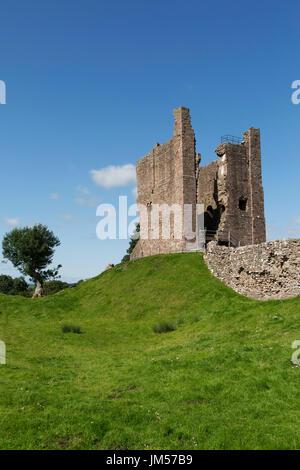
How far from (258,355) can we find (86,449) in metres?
6.33

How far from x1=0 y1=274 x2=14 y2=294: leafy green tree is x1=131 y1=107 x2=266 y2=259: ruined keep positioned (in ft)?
132

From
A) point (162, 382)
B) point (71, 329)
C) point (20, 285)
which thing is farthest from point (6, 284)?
point (162, 382)

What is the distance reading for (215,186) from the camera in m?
40.5

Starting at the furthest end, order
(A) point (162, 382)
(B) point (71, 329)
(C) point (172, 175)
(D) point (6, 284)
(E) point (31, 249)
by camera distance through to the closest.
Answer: (D) point (6, 284)
(E) point (31, 249)
(C) point (172, 175)
(B) point (71, 329)
(A) point (162, 382)

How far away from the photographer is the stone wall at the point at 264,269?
1967 centimetres

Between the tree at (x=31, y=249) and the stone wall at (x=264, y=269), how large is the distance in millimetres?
29041

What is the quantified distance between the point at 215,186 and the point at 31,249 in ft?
78.4

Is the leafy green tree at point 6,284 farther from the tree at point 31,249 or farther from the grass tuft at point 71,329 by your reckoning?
the grass tuft at point 71,329

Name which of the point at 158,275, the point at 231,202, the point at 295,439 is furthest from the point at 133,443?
the point at 231,202

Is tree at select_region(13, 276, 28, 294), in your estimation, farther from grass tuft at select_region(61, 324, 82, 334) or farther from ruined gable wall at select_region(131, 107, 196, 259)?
grass tuft at select_region(61, 324, 82, 334)

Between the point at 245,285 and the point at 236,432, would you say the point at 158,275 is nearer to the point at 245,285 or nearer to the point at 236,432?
the point at 245,285

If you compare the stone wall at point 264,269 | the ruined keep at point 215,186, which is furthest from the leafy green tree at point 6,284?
the stone wall at point 264,269

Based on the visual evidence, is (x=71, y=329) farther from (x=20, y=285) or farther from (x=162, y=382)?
(x=20, y=285)

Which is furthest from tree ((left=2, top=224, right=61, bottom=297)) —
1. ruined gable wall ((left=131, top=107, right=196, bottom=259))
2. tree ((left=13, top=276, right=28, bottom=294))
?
tree ((left=13, top=276, right=28, bottom=294))
